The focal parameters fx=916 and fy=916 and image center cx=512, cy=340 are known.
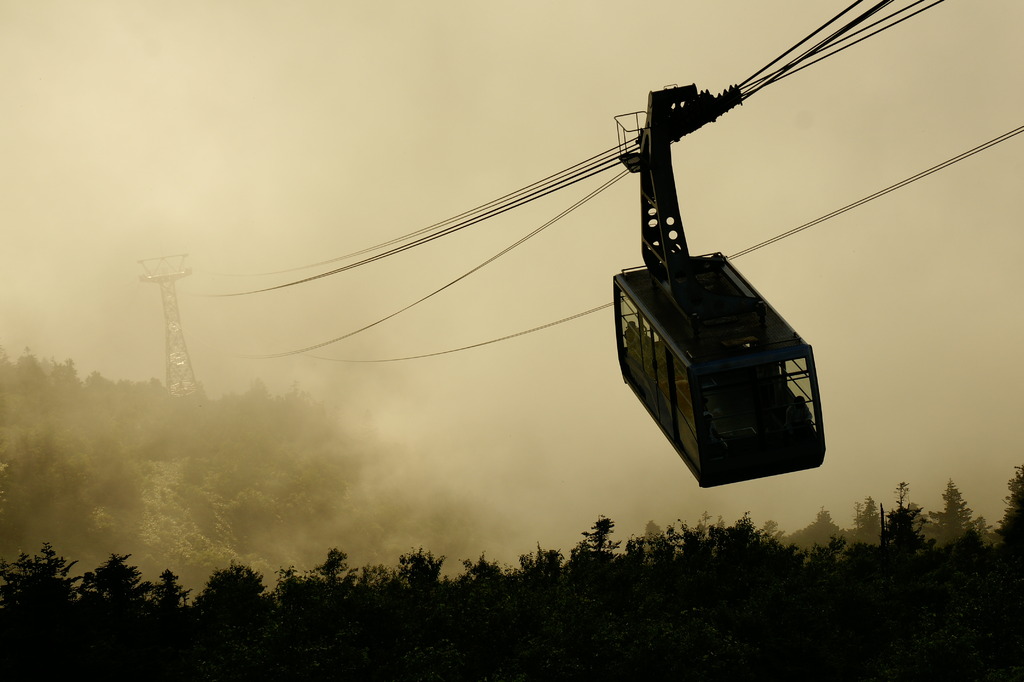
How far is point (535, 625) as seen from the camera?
46.4m

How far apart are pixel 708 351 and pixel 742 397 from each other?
46.2 inches

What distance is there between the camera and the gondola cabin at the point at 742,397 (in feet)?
61.2

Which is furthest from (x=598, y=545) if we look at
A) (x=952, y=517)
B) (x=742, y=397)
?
(x=952, y=517)

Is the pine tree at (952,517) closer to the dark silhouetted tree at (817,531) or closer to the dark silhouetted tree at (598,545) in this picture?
the dark silhouetted tree at (817,531)

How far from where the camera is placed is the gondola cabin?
61.2ft

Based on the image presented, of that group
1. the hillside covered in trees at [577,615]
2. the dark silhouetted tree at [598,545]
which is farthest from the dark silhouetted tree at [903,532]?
the dark silhouetted tree at [598,545]

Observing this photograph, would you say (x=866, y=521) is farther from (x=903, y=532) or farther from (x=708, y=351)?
(x=708, y=351)

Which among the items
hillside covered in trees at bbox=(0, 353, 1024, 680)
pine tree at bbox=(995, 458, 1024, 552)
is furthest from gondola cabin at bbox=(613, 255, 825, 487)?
pine tree at bbox=(995, 458, 1024, 552)

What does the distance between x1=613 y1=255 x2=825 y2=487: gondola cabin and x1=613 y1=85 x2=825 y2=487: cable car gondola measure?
21 millimetres

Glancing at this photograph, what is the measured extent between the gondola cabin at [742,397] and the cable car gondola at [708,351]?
21 millimetres

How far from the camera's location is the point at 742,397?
18.9 metres

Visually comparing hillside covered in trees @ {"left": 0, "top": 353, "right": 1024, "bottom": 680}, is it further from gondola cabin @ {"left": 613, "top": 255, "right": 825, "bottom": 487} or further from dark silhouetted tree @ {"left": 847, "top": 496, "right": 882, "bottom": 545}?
dark silhouetted tree @ {"left": 847, "top": 496, "right": 882, "bottom": 545}

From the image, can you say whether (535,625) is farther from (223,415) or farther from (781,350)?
(223,415)

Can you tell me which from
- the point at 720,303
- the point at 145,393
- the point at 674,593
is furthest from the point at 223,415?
the point at 720,303
